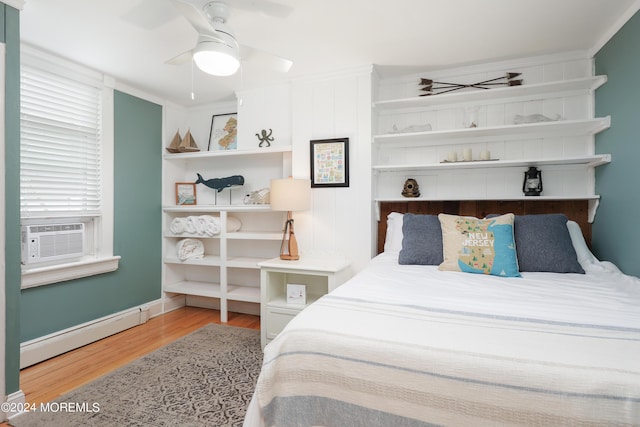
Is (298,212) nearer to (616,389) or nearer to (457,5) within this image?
(457,5)

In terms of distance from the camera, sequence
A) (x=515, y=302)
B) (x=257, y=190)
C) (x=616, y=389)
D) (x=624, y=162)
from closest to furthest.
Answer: (x=616, y=389), (x=515, y=302), (x=624, y=162), (x=257, y=190)

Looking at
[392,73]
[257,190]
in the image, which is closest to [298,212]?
[257,190]

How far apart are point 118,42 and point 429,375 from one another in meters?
2.91

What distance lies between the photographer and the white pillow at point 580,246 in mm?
2213

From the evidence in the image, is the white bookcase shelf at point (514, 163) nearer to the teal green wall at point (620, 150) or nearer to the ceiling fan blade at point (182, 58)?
the teal green wall at point (620, 150)

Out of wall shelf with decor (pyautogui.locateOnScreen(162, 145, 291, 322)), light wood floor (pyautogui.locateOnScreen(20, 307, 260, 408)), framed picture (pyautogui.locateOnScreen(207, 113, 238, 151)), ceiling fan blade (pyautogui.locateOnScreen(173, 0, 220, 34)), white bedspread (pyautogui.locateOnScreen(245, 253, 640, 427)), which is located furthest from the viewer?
framed picture (pyautogui.locateOnScreen(207, 113, 238, 151))

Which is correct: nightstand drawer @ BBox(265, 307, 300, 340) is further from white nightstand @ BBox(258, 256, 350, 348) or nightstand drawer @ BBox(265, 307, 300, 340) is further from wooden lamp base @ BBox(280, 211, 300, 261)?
wooden lamp base @ BBox(280, 211, 300, 261)

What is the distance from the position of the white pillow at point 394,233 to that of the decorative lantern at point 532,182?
1.00 meters

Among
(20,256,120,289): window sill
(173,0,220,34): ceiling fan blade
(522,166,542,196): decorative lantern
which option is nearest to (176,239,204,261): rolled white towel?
(20,256,120,289): window sill

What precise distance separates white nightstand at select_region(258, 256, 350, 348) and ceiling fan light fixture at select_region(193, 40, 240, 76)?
4.91 feet

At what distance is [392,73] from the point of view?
298 cm

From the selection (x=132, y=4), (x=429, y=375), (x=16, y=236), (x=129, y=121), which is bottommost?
(x=429, y=375)

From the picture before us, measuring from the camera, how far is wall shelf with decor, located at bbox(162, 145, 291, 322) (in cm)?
343

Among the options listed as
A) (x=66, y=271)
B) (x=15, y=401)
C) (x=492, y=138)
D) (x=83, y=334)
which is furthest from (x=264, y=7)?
(x=83, y=334)
